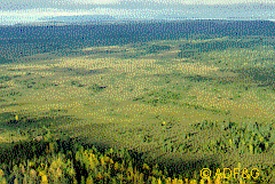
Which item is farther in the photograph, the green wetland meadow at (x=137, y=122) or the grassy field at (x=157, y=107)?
the grassy field at (x=157, y=107)

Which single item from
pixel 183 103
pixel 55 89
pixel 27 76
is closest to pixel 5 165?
pixel 183 103

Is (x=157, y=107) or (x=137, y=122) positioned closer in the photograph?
(x=137, y=122)

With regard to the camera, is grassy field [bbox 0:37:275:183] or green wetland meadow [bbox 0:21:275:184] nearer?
green wetland meadow [bbox 0:21:275:184]

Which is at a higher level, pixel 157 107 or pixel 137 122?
pixel 137 122

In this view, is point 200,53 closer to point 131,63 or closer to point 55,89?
point 131,63
